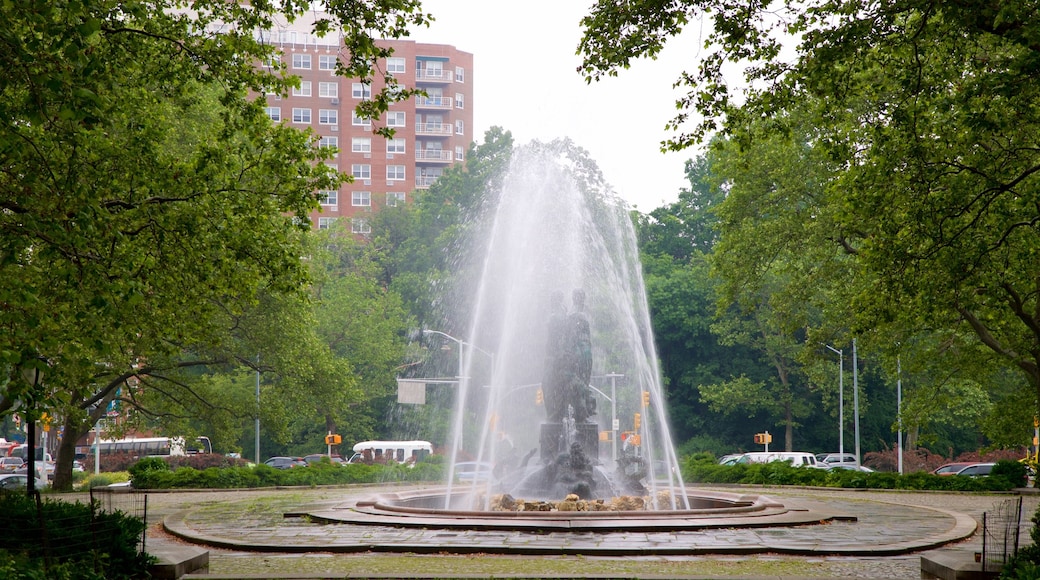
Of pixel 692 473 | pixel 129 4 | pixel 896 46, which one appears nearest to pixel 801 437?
pixel 692 473

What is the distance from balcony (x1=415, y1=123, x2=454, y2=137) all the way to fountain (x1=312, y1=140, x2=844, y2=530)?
228 feet

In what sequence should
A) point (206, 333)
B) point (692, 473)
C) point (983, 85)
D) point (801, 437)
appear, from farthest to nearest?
point (801, 437), point (692, 473), point (206, 333), point (983, 85)

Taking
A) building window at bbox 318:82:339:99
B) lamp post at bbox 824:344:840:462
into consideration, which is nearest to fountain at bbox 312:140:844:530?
lamp post at bbox 824:344:840:462

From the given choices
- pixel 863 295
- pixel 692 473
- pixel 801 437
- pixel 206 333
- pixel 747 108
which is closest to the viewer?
pixel 747 108

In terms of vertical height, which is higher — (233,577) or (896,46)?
(896,46)

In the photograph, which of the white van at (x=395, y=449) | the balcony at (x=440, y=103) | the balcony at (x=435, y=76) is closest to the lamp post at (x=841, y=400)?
the white van at (x=395, y=449)

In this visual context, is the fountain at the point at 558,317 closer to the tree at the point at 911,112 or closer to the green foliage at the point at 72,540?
the tree at the point at 911,112

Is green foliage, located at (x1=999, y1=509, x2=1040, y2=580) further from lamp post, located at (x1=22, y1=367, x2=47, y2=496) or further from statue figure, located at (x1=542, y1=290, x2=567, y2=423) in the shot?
statue figure, located at (x1=542, y1=290, x2=567, y2=423)

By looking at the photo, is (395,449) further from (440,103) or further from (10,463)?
(440,103)

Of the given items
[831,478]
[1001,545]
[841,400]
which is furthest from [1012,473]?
[841,400]

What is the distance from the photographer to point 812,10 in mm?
13203

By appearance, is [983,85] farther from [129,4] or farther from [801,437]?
[801,437]

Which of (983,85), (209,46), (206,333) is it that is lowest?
(206,333)

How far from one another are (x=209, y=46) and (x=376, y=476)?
97.3 ft
